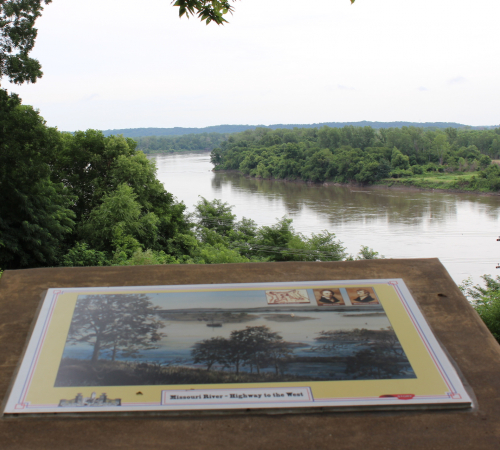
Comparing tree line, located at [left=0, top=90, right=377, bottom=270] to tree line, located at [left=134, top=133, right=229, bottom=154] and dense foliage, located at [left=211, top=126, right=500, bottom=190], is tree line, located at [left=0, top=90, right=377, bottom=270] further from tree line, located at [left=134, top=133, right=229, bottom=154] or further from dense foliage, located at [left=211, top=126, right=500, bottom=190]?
tree line, located at [left=134, top=133, right=229, bottom=154]

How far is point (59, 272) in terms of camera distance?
3.64 m

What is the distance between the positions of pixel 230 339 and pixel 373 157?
58.2 metres

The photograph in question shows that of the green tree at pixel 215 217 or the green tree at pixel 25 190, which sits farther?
the green tree at pixel 215 217

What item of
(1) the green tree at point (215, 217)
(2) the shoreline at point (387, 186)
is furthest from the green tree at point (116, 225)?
(2) the shoreline at point (387, 186)

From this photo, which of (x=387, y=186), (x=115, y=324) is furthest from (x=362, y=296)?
(x=387, y=186)

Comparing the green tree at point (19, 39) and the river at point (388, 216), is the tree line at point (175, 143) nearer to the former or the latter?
the river at point (388, 216)

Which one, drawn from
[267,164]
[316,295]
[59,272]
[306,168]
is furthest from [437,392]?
[267,164]

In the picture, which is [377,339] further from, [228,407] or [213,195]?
[213,195]

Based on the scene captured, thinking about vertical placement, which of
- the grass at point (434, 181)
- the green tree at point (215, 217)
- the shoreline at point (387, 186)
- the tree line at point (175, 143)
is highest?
the tree line at point (175, 143)

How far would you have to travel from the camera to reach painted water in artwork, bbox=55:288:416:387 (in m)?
2.79

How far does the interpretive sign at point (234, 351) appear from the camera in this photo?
2.63 metres

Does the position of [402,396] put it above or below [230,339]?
below

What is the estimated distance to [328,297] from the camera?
3371 millimetres

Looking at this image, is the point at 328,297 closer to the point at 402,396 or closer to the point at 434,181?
the point at 402,396
